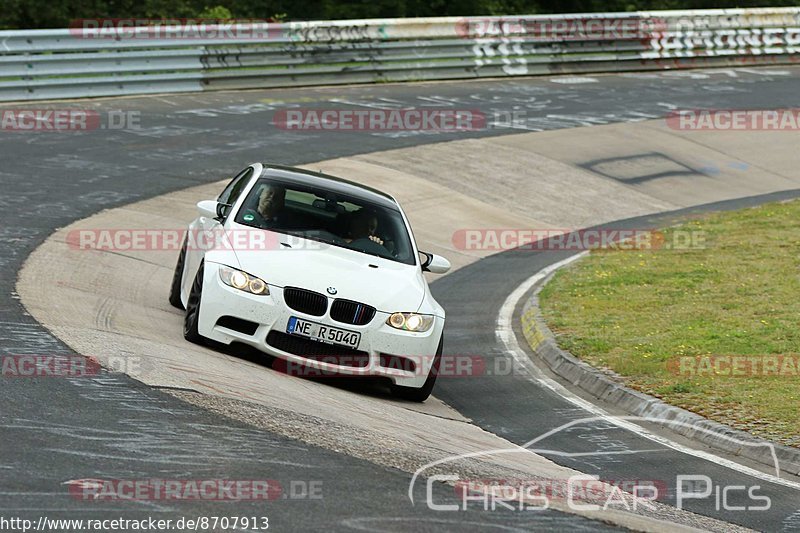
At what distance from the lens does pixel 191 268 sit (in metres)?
11.1

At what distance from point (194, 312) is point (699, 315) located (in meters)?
6.09

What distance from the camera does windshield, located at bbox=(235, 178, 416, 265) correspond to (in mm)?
10797

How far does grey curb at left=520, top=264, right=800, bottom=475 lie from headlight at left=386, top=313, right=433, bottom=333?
1.96 m

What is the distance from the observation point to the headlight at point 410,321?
9781 millimetres

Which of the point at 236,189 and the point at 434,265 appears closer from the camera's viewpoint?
the point at 434,265

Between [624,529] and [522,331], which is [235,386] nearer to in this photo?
[624,529]

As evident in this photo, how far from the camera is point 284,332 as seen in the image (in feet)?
31.4

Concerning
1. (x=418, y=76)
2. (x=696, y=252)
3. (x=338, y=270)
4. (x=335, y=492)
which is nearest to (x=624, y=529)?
(x=335, y=492)

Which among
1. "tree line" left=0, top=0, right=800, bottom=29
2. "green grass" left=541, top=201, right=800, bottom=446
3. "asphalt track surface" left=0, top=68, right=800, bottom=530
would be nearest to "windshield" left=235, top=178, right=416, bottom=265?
"asphalt track surface" left=0, top=68, right=800, bottom=530

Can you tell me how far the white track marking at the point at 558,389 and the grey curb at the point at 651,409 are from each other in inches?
7.2

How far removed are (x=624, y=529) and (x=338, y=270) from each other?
13.3 ft

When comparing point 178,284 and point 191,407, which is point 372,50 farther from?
point 191,407

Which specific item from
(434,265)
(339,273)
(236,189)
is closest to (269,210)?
(236,189)

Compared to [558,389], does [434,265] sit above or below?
above
